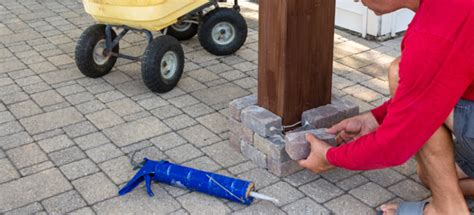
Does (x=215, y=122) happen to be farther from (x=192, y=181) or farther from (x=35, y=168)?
(x=35, y=168)

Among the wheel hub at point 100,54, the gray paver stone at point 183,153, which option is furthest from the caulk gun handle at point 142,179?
the wheel hub at point 100,54

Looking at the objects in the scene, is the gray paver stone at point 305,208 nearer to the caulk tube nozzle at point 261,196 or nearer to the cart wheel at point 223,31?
the caulk tube nozzle at point 261,196

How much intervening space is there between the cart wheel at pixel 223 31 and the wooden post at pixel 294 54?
1544mm

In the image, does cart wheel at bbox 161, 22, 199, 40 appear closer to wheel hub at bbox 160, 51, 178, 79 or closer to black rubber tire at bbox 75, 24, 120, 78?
black rubber tire at bbox 75, 24, 120, 78

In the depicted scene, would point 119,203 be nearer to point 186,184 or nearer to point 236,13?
point 186,184

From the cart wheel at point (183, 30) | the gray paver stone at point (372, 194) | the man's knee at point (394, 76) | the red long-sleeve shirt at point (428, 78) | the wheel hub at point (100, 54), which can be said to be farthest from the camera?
the cart wheel at point (183, 30)

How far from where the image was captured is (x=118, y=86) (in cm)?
445

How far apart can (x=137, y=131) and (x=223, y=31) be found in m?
1.41

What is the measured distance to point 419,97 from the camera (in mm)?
2328

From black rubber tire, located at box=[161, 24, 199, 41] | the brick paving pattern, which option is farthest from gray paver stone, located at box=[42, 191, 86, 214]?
black rubber tire, located at box=[161, 24, 199, 41]

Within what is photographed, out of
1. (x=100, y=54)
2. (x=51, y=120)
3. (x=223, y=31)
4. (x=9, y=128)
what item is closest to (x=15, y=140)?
(x=9, y=128)

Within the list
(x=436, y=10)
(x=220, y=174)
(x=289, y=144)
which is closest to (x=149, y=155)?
(x=220, y=174)

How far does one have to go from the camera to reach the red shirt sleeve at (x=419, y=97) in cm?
227

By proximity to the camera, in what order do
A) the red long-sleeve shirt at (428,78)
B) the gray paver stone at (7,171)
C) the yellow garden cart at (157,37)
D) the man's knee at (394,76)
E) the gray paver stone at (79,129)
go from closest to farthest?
1. the red long-sleeve shirt at (428,78)
2. the man's knee at (394,76)
3. the gray paver stone at (7,171)
4. the gray paver stone at (79,129)
5. the yellow garden cart at (157,37)
